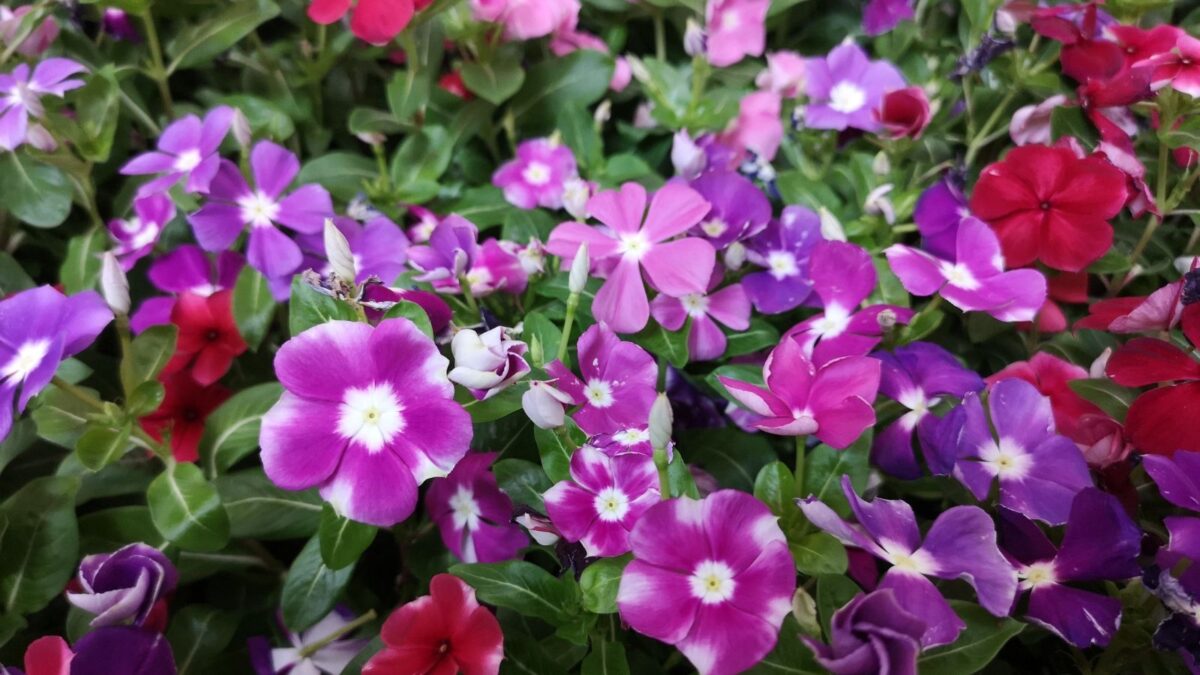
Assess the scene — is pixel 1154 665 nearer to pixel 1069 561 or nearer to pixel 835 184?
pixel 1069 561

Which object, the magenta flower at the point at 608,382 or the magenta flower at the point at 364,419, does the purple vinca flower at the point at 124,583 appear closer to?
the magenta flower at the point at 364,419

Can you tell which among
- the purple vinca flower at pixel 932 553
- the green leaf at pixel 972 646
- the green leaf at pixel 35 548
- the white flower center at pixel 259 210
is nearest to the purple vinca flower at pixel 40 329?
the green leaf at pixel 35 548

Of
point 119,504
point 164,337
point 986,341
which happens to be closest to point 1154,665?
point 986,341

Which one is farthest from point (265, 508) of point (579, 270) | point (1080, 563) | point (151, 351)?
point (1080, 563)

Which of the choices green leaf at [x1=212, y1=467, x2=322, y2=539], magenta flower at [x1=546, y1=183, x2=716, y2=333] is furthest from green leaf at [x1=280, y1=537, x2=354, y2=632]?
magenta flower at [x1=546, y1=183, x2=716, y2=333]

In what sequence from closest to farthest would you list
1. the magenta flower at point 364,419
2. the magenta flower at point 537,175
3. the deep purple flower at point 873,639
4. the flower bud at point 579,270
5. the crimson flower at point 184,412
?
1. the deep purple flower at point 873,639
2. the magenta flower at point 364,419
3. the flower bud at point 579,270
4. the crimson flower at point 184,412
5. the magenta flower at point 537,175

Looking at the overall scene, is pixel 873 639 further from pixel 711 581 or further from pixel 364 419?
pixel 364 419

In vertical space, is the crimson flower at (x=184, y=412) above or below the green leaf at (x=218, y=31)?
below
